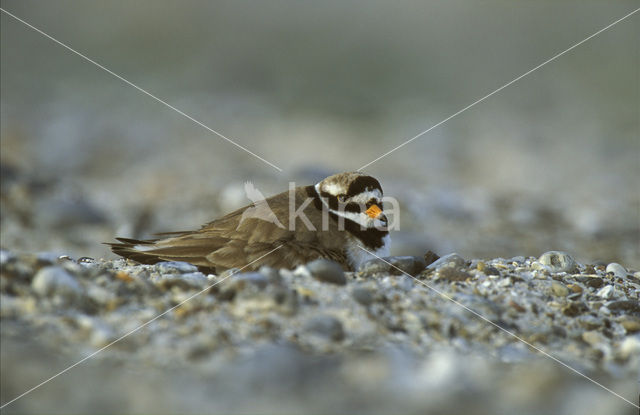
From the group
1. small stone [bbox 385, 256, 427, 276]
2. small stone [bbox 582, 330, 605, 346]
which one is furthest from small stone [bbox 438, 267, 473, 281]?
small stone [bbox 582, 330, 605, 346]

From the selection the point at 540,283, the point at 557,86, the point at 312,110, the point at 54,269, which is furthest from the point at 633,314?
the point at 557,86

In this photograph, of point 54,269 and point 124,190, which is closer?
point 54,269

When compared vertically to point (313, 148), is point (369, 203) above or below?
below

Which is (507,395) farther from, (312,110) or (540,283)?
(312,110)

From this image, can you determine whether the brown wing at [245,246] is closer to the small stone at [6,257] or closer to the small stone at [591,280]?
the small stone at [6,257]

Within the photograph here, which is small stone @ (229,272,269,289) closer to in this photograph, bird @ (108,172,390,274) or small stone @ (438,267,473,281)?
bird @ (108,172,390,274)

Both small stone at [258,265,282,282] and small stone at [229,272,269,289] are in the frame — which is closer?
small stone at [229,272,269,289]

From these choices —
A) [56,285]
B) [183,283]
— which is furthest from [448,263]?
[56,285]
